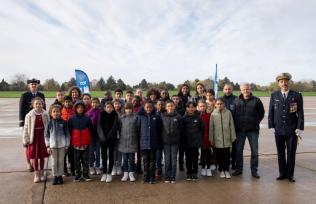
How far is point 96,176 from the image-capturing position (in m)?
6.18

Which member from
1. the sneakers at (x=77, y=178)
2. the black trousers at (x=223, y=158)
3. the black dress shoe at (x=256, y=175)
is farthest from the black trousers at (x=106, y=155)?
the black dress shoe at (x=256, y=175)

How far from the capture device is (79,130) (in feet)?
19.3

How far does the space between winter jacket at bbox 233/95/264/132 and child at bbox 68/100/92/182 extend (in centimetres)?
321

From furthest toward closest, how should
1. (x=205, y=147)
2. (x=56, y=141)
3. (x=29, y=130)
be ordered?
(x=205, y=147) < (x=29, y=130) < (x=56, y=141)

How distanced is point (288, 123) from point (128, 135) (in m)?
3.26

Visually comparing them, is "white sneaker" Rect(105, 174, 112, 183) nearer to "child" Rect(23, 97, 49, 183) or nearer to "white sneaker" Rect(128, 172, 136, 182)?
"white sneaker" Rect(128, 172, 136, 182)

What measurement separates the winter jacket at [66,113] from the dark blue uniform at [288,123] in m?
4.34

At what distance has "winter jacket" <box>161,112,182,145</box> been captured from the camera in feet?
19.2

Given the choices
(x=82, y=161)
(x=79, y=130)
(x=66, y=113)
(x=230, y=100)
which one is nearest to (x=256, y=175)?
(x=230, y=100)

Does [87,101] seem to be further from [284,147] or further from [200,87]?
[284,147]

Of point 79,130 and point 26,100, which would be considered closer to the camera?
point 79,130

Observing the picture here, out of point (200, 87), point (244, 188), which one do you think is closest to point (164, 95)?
point (200, 87)

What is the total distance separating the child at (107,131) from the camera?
5.91 meters

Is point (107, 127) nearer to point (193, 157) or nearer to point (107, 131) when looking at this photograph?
point (107, 131)
